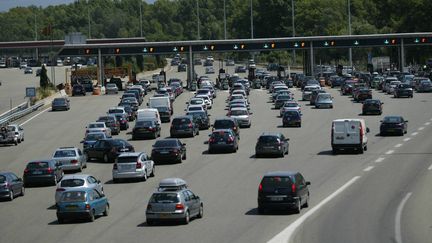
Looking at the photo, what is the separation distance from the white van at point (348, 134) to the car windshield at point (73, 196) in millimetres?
22082

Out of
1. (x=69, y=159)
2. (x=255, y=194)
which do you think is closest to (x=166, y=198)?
(x=255, y=194)

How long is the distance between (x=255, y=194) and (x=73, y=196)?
28.8 ft

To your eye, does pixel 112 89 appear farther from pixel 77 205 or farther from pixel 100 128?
pixel 77 205

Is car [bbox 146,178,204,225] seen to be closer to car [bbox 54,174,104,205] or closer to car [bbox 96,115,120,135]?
car [bbox 54,174,104,205]

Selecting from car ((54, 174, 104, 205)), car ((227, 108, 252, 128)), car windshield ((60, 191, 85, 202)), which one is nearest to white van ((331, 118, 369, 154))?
car ((227, 108, 252, 128))

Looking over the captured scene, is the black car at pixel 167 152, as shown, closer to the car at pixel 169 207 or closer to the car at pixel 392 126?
the car at pixel 392 126

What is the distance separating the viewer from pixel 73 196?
3569 cm

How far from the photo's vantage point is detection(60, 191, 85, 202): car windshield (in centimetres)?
3556

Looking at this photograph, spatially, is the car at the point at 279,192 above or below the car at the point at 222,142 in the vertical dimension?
below

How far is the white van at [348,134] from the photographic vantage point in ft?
181

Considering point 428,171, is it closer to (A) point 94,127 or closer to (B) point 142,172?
(B) point 142,172

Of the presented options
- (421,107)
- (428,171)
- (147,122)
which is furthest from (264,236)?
(421,107)

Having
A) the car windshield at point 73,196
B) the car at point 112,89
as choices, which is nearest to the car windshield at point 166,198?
the car windshield at point 73,196

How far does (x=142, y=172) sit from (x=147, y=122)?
64.6 feet
